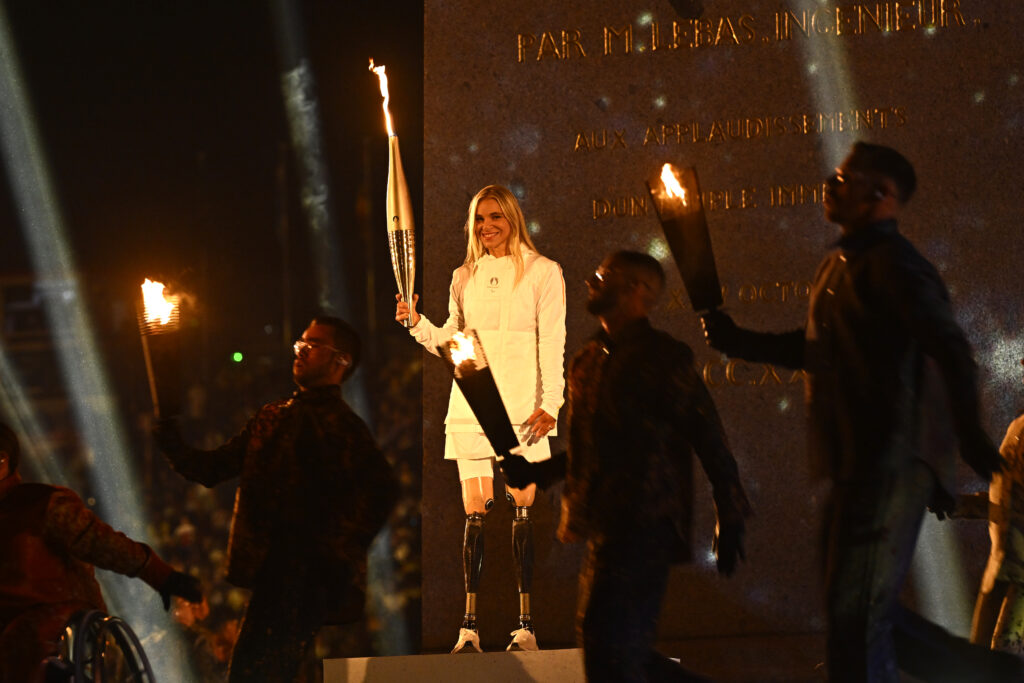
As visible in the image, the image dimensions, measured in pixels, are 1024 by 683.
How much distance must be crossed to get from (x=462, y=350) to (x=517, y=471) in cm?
53

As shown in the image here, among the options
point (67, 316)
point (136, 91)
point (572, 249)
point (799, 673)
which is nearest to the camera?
point (799, 673)

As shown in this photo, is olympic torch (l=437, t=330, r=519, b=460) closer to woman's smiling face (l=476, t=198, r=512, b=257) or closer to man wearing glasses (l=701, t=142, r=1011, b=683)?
man wearing glasses (l=701, t=142, r=1011, b=683)

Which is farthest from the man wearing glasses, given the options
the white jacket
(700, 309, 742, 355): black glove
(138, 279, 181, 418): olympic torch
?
the white jacket

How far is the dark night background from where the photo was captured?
44.3 ft

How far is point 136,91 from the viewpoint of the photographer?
47.7 ft

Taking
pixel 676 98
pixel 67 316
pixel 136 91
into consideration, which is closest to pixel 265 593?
pixel 676 98

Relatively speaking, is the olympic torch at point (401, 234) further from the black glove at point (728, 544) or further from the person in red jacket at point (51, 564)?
the black glove at point (728, 544)

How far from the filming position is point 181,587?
557 centimetres

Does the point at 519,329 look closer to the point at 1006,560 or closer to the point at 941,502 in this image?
the point at 1006,560

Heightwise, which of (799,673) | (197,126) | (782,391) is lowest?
(799,673)

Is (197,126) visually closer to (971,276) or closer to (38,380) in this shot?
(38,380)

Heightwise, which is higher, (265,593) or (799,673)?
(265,593)

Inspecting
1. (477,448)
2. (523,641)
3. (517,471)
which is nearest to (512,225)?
(477,448)

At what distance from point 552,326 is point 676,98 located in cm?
164
